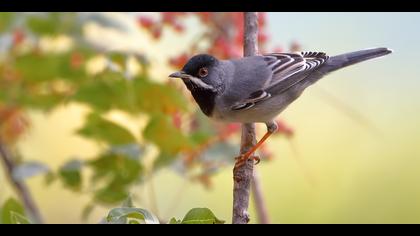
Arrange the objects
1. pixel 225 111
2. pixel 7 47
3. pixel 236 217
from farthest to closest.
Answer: pixel 7 47 < pixel 225 111 < pixel 236 217

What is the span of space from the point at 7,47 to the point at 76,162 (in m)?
0.98

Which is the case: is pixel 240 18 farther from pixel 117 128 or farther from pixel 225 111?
pixel 117 128

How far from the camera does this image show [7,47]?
11.9 ft

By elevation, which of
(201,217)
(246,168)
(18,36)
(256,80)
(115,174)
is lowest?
(201,217)

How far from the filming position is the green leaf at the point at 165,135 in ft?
9.57

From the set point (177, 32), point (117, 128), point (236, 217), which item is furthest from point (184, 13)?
point (236, 217)

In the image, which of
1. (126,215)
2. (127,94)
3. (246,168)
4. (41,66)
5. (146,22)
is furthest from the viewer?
(146,22)

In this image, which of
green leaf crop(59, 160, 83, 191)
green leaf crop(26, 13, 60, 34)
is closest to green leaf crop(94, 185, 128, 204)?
green leaf crop(59, 160, 83, 191)

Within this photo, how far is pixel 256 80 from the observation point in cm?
348

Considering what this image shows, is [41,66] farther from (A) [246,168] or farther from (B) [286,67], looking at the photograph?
(A) [246,168]

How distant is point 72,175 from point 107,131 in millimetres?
355

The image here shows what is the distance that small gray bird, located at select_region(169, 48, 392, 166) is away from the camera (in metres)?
3.29

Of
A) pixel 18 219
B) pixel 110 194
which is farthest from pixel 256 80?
pixel 18 219

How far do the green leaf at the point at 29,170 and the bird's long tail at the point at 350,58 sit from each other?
5.76ft
